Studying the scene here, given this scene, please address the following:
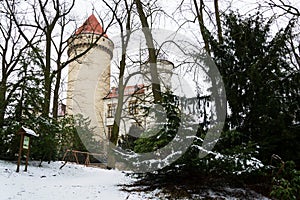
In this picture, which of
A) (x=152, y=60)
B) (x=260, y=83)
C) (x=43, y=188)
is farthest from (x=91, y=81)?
(x=260, y=83)

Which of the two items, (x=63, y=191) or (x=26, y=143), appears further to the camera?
(x=26, y=143)

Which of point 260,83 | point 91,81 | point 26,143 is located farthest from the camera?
point 91,81

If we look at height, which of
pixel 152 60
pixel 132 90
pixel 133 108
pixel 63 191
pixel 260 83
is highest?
pixel 132 90

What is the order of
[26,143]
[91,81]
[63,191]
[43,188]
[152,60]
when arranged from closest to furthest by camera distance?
[63,191] < [43,188] < [26,143] < [152,60] < [91,81]

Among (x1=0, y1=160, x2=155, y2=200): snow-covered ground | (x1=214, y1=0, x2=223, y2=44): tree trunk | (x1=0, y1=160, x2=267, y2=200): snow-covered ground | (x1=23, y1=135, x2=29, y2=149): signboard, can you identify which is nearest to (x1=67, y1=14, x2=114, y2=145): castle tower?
(x1=214, y1=0, x2=223, y2=44): tree trunk

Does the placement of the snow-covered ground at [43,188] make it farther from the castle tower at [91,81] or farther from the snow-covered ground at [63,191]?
the castle tower at [91,81]

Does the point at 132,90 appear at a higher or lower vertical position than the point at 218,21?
lower

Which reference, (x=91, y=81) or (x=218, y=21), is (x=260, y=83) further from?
(x=91, y=81)

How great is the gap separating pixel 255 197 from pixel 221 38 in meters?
4.23

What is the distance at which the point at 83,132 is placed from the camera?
1759cm

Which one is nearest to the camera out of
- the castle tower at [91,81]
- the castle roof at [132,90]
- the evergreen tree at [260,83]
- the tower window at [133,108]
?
the evergreen tree at [260,83]

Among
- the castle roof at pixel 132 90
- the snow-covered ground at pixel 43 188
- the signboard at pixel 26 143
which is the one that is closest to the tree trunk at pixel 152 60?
the castle roof at pixel 132 90

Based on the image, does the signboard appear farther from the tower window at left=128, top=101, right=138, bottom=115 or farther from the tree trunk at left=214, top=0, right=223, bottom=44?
the tree trunk at left=214, top=0, right=223, bottom=44

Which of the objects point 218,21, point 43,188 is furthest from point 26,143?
point 218,21
